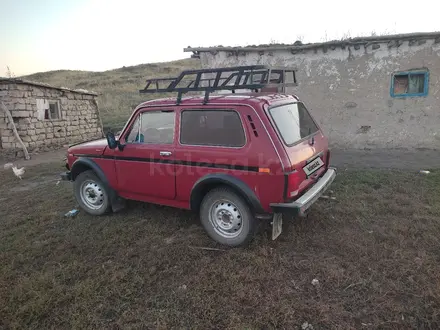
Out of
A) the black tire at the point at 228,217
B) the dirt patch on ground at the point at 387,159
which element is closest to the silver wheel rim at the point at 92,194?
the black tire at the point at 228,217

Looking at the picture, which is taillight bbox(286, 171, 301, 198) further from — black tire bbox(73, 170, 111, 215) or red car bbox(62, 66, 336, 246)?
black tire bbox(73, 170, 111, 215)

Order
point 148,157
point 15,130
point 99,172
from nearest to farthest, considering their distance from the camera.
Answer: point 148,157 → point 99,172 → point 15,130

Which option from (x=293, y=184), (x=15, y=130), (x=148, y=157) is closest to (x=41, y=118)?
(x=15, y=130)

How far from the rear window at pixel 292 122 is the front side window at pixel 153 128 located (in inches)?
53.6

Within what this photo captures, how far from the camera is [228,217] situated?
3957 mm

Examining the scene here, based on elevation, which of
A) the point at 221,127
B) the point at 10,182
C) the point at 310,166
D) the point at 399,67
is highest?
the point at 399,67

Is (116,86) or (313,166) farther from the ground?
(116,86)

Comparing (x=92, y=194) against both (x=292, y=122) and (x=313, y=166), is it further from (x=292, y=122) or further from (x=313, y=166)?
(x=313, y=166)

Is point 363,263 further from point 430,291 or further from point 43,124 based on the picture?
point 43,124

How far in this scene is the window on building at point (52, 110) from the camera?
479 inches

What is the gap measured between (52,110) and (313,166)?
11.7 m

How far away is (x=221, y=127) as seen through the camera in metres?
3.86

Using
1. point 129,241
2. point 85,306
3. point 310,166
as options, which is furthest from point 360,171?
point 85,306

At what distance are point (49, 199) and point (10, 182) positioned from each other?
246 cm
